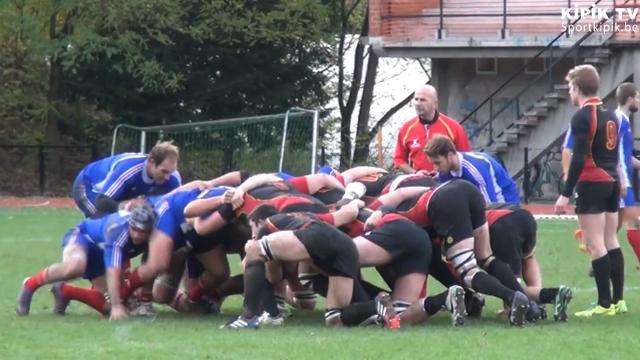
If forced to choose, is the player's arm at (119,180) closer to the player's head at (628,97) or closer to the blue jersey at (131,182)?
the blue jersey at (131,182)

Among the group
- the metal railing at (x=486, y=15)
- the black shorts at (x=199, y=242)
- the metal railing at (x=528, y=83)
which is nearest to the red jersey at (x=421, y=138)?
the black shorts at (x=199, y=242)

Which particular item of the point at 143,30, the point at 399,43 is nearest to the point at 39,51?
the point at 143,30

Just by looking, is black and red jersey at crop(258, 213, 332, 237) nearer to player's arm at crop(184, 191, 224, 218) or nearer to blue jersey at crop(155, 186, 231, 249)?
player's arm at crop(184, 191, 224, 218)

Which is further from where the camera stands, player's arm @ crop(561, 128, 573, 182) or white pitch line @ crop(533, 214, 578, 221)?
white pitch line @ crop(533, 214, 578, 221)

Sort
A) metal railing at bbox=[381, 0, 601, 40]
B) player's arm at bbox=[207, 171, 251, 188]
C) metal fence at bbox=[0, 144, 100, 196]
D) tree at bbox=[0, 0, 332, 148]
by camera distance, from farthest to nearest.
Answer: tree at bbox=[0, 0, 332, 148]
metal fence at bbox=[0, 144, 100, 196]
metal railing at bbox=[381, 0, 601, 40]
player's arm at bbox=[207, 171, 251, 188]

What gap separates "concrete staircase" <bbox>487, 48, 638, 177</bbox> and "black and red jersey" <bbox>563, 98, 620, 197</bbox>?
1800 centimetres

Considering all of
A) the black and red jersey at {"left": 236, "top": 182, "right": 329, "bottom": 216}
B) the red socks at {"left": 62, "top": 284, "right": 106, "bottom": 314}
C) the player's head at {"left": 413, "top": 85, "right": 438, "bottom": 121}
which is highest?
the player's head at {"left": 413, "top": 85, "right": 438, "bottom": 121}

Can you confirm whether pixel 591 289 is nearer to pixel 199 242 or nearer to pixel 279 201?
pixel 279 201

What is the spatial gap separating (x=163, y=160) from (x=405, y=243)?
242cm

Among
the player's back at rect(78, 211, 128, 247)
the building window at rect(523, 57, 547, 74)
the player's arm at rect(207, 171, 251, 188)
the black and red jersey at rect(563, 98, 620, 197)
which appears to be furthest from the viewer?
the building window at rect(523, 57, 547, 74)

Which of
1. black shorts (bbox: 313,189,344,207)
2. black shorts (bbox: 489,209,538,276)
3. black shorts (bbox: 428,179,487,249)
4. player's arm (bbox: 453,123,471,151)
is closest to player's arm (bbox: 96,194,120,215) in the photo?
black shorts (bbox: 313,189,344,207)

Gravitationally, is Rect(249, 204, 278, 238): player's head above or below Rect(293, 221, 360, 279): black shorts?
above

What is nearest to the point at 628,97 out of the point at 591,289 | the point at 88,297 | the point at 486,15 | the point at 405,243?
the point at 591,289

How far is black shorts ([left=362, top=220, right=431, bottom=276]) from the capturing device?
34.6ft
